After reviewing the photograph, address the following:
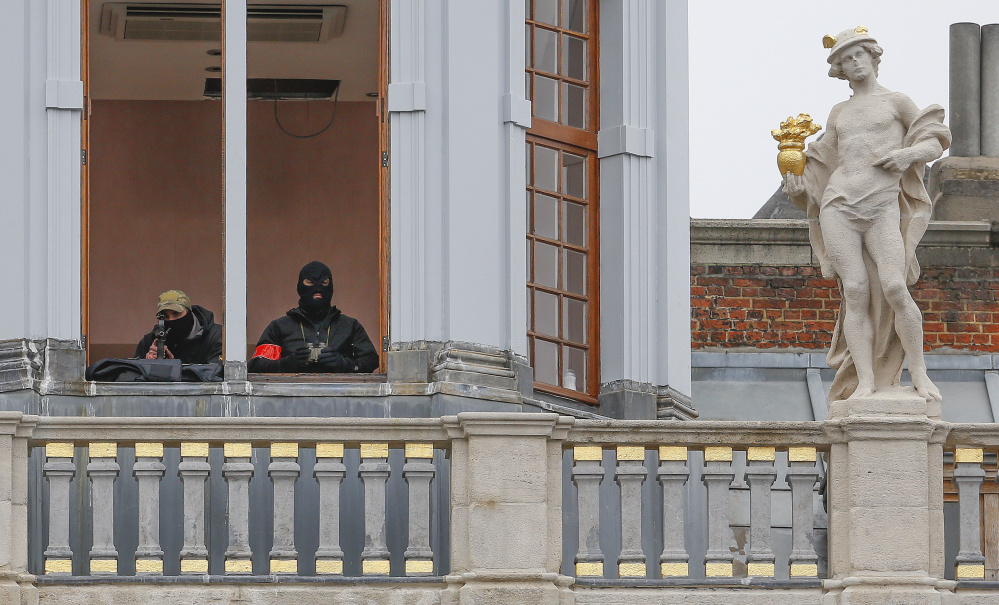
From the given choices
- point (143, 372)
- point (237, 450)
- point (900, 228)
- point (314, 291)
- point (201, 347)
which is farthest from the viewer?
point (201, 347)

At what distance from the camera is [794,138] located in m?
15.8

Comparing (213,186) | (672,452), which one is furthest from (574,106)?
(213,186)

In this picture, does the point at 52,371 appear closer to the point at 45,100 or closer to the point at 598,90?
the point at 45,100

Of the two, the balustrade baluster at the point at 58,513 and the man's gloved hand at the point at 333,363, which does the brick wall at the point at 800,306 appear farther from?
the balustrade baluster at the point at 58,513

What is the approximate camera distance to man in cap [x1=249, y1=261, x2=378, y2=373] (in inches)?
682

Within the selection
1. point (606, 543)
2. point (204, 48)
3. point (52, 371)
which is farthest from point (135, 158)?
point (606, 543)

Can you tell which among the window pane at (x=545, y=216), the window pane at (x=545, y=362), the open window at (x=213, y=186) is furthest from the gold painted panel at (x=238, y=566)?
the open window at (x=213, y=186)

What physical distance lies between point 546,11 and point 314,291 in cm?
254

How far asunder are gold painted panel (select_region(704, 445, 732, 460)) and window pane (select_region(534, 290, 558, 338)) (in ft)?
9.10

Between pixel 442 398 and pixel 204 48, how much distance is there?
705 centimetres

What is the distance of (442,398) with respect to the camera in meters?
16.6

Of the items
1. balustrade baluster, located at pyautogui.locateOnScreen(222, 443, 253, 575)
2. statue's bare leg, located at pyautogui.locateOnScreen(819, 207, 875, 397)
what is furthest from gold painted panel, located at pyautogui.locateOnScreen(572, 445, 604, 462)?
balustrade baluster, located at pyautogui.locateOnScreen(222, 443, 253, 575)

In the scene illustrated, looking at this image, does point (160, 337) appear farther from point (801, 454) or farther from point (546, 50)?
point (801, 454)

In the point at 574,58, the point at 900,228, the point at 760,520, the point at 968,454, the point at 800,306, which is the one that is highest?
the point at 574,58
